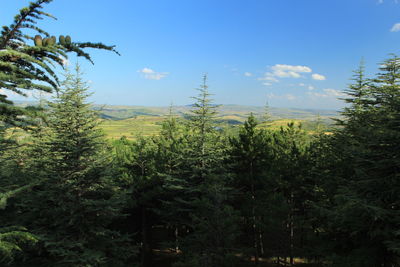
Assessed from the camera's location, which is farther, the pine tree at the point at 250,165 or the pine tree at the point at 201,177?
the pine tree at the point at 250,165

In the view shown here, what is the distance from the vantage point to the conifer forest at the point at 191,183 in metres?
4.51

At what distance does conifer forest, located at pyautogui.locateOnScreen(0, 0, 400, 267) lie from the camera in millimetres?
4508

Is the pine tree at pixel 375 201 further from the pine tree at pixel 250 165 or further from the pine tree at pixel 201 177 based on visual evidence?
the pine tree at pixel 250 165

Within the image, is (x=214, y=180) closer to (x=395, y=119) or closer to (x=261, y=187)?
(x=261, y=187)

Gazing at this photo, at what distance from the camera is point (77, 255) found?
11344 millimetres

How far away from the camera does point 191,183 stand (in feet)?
59.8

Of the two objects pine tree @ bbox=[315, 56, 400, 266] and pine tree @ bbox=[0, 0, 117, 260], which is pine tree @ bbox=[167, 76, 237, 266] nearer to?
pine tree @ bbox=[315, 56, 400, 266]

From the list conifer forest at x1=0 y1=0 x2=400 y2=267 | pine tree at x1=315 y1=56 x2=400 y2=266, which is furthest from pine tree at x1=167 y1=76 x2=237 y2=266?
pine tree at x1=315 y1=56 x2=400 y2=266

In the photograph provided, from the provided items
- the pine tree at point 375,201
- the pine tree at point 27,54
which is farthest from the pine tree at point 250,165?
the pine tree at point 27,54

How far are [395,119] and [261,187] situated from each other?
39.5ft

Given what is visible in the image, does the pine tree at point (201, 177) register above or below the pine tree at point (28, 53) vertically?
below

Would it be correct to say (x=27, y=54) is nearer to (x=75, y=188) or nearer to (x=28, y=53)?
(x=28, y=53)

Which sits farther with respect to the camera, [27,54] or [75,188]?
[75,188]

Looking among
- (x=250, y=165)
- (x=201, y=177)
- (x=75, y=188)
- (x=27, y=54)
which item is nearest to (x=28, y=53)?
(x=27, y=54)
